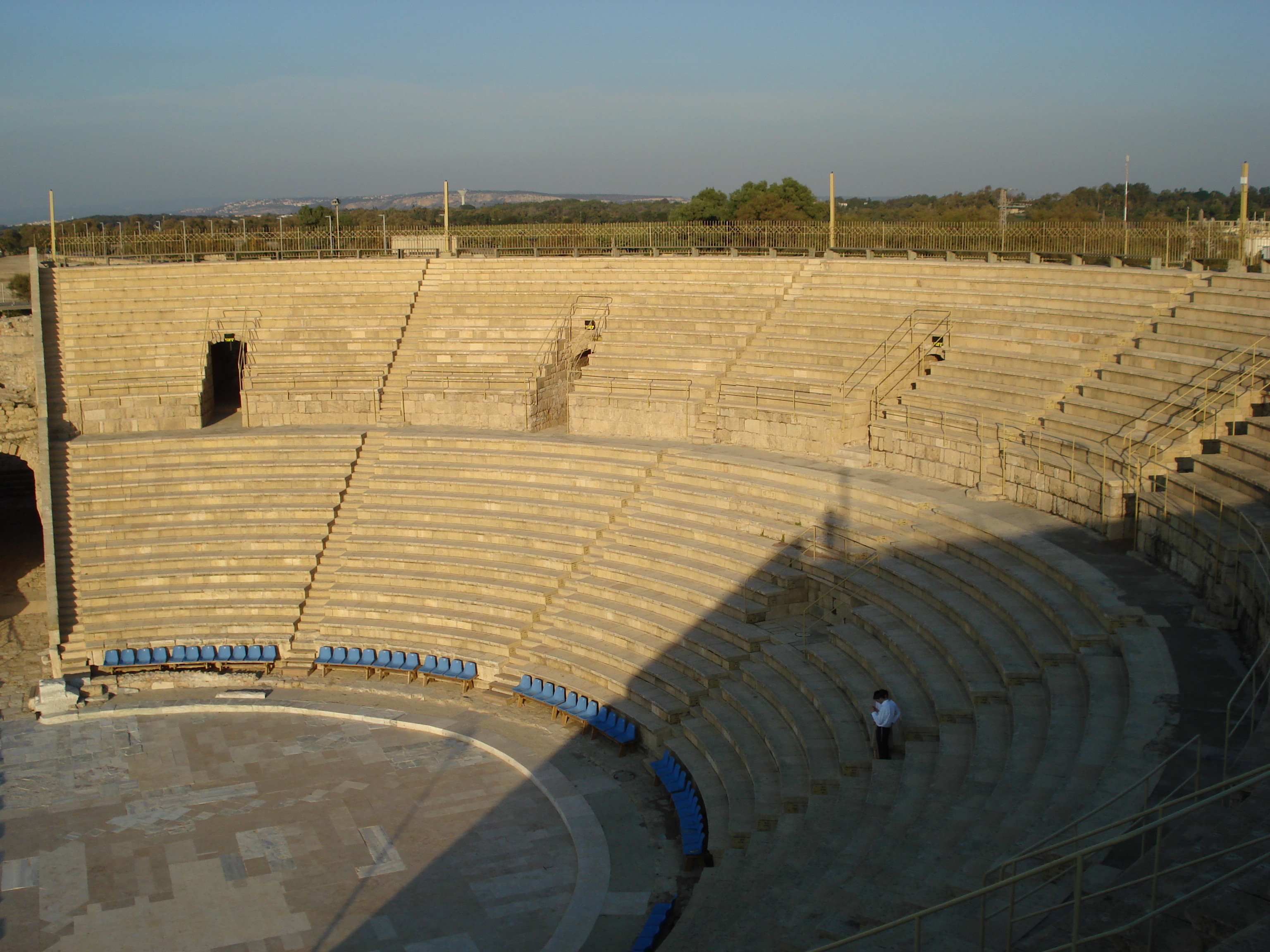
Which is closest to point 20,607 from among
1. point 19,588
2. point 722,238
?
point 19,588

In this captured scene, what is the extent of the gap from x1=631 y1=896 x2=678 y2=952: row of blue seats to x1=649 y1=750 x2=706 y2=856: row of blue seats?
33.9 inches

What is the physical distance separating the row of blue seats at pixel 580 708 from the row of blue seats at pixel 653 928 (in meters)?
3.53

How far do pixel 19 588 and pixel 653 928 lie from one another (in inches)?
721

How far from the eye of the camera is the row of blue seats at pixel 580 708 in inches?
602

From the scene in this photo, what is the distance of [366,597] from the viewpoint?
19297 millimetres

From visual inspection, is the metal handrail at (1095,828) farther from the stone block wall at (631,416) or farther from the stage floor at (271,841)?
the stone block wall at (631,416)

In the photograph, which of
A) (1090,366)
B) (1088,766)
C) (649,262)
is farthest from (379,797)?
(649,262)

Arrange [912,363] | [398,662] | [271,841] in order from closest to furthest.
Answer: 1. [271,841]
2. [398,662]
3. [912,363]

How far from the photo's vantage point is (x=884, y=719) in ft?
38.3

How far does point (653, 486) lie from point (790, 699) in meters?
6.44

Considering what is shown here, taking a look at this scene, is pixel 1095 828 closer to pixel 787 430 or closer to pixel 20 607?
pixel 787 430

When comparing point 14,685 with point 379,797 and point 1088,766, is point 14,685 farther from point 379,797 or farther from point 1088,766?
point 1088,766

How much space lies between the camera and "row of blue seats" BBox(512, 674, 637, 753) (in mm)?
15289

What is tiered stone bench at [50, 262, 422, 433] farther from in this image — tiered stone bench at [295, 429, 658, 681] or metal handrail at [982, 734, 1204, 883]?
metal handrail at [982, 734, 1204, 883]
